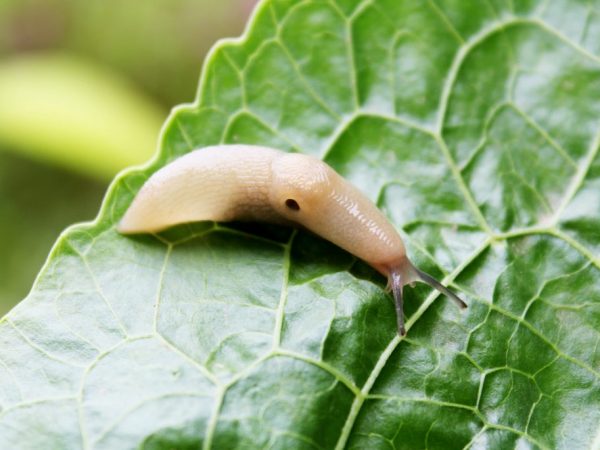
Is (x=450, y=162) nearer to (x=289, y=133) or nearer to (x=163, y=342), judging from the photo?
(x=289, y=133)

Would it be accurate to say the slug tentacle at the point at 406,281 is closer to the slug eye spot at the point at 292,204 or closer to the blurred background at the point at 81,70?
the slug eye spot at the point at 292,204

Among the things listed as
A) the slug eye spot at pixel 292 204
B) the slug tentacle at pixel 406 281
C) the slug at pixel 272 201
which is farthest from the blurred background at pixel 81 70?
the slug tentacle at pixel 406 281

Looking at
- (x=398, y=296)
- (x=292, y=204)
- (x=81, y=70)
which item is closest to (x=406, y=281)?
(x=398, y=296)

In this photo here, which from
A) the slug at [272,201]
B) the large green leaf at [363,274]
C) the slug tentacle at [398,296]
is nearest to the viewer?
the large green leaf at [363,274]

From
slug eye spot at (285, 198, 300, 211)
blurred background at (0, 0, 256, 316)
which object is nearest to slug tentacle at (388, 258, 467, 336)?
slug eye spot at (285, 198, 300, 211)

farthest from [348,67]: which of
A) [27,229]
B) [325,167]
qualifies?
[27,229]

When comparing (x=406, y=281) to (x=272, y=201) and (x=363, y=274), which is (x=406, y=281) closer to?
(x=363, y=274)

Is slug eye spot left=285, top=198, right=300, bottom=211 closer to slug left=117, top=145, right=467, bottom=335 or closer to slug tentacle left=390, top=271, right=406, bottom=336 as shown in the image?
slug left=117, top=145, right=467, bottom=335
